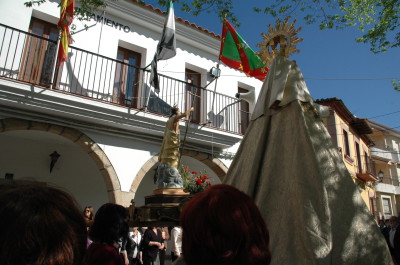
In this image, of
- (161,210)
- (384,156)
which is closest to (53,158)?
(161,210)

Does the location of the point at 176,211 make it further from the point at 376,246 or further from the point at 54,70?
the point at 54,70

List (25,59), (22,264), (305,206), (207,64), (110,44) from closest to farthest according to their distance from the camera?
(22,264) → (305,206) → (25,59) → (110,44) → (207,64)

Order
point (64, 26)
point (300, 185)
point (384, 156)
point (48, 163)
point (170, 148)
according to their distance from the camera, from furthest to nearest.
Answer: point (384, 156) → point (48, 163) → point (64, 26) → point (170, 148) → point (300, 185)

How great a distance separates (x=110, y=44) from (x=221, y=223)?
882 cm

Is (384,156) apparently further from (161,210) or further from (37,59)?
(161,210)

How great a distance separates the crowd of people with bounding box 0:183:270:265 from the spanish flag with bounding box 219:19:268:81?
335 inches

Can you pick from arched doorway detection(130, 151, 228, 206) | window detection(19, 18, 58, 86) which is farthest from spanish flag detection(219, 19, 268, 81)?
window detection(19, 18, 58, 86)

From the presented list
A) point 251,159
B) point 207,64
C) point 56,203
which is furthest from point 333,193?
point 207,64

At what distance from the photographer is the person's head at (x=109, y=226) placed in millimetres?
2236

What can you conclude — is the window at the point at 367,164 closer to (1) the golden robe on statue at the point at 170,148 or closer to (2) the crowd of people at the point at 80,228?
(1) the golden robe on statue at the point at 170,148

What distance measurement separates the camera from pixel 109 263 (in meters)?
2.05

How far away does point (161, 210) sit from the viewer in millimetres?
3734

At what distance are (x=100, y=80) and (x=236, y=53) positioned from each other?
4.00 meters

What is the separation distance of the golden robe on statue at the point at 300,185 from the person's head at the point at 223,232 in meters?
0.77
